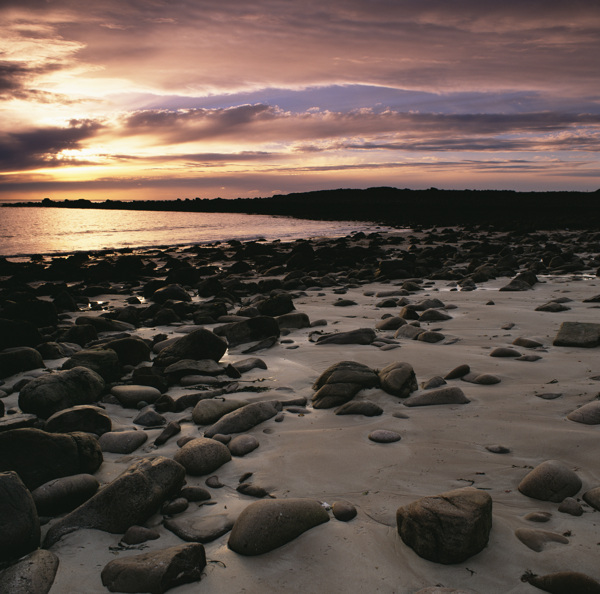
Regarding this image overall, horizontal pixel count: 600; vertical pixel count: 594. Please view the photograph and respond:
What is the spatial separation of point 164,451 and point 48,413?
129cm

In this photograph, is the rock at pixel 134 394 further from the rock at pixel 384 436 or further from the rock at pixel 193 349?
the rock at pixel 384 436

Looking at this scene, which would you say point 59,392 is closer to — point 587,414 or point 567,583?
point 567,583

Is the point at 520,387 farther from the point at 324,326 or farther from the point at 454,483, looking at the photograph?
the point at 324,326

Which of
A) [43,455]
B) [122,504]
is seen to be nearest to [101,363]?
[43,455]

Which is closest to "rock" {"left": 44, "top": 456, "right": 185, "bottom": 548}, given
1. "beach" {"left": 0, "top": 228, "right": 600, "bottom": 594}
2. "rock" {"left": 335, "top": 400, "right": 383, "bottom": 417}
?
"beach" {"left": 0, "top": 228, "right": 600, "bottom": 594}

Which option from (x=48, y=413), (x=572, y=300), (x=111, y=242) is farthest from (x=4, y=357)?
(x=111, y=242)

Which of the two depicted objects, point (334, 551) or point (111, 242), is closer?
point (334, 551)

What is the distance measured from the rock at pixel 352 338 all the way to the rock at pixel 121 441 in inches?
111

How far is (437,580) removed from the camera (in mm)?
1960

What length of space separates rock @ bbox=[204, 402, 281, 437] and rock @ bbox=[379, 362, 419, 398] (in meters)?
0.97

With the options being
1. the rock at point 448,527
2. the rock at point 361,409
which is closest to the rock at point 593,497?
the rock at point 448,527

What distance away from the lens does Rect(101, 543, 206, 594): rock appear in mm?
1995

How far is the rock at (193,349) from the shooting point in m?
5.27

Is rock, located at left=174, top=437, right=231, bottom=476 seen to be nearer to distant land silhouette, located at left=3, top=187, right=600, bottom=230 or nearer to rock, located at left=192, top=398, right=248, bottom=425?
rock, located at left=192, top=398, right=248, bottom=425
